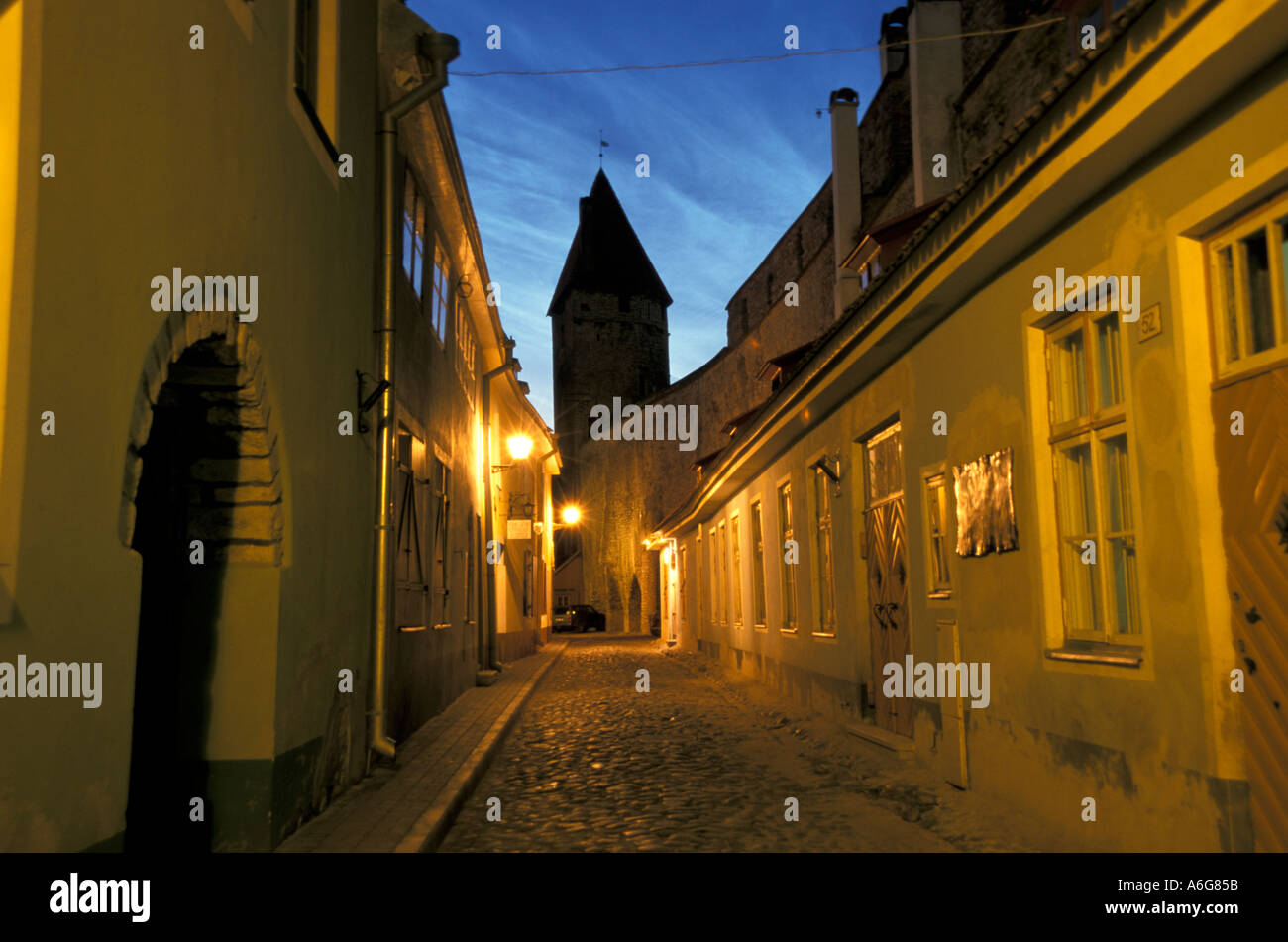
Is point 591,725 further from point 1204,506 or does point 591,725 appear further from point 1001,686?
point 1204,506

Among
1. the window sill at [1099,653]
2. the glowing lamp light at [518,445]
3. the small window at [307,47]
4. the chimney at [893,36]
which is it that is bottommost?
the window sill at [1099,653]

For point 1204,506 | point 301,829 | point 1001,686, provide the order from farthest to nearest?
point 1001,686
point 301,829
point 1204,506

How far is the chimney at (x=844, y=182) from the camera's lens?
24.1 m

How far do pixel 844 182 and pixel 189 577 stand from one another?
21.5m

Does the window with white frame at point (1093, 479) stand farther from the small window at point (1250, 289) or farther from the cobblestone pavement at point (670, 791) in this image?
the cobblestone pavement at point (670, 791)

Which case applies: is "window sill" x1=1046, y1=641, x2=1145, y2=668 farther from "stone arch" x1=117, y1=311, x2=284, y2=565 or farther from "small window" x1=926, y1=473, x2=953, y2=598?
"stone arch" x1=117, y1=311, x2=284, y2=565

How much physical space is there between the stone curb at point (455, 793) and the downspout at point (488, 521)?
236 inches

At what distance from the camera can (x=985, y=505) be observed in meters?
6.86

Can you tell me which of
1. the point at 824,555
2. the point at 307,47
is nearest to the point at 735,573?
the point at 824,555

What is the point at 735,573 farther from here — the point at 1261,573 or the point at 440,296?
the point at 1261,573

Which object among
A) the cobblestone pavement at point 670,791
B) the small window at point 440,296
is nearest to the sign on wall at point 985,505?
the cobblestone pavement at point 670,791
